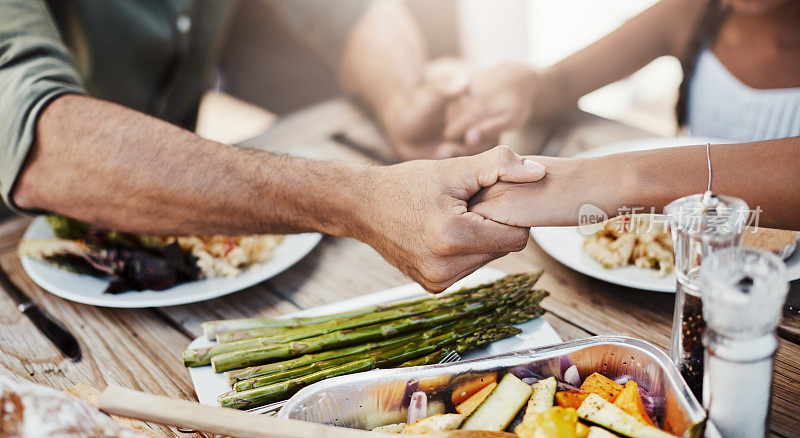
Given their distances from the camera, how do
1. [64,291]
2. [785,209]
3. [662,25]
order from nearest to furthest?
[785,209]
[64,291]
[662,25]

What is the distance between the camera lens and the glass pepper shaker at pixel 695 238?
0.76m

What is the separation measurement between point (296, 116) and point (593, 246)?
4.88 ft

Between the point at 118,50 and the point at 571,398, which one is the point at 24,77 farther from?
the point at 571,398

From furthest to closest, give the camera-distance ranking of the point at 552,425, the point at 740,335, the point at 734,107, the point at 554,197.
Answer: the point at 734,107 → the point at 554,197 → the point at 552,425 → the point at 740,335

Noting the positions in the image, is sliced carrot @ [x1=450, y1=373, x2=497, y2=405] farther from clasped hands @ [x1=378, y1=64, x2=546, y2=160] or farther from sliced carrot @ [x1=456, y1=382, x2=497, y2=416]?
clasped hands @ [x1=378, y1=64, x2=546, y2=160]

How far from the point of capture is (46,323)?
1382 millimetres

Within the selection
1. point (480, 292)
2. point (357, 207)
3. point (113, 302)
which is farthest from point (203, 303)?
point (480, 292)

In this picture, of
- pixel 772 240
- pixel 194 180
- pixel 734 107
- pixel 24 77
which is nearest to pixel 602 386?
pixel 772 240

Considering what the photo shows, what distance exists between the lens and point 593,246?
146 cm

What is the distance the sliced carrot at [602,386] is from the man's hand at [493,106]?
1.23 m

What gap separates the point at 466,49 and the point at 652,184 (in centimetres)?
308

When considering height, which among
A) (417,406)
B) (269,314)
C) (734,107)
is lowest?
(269,314)

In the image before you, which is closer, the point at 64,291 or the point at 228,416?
the point at 228,416

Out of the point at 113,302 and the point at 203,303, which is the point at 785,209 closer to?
the point at 203,303
